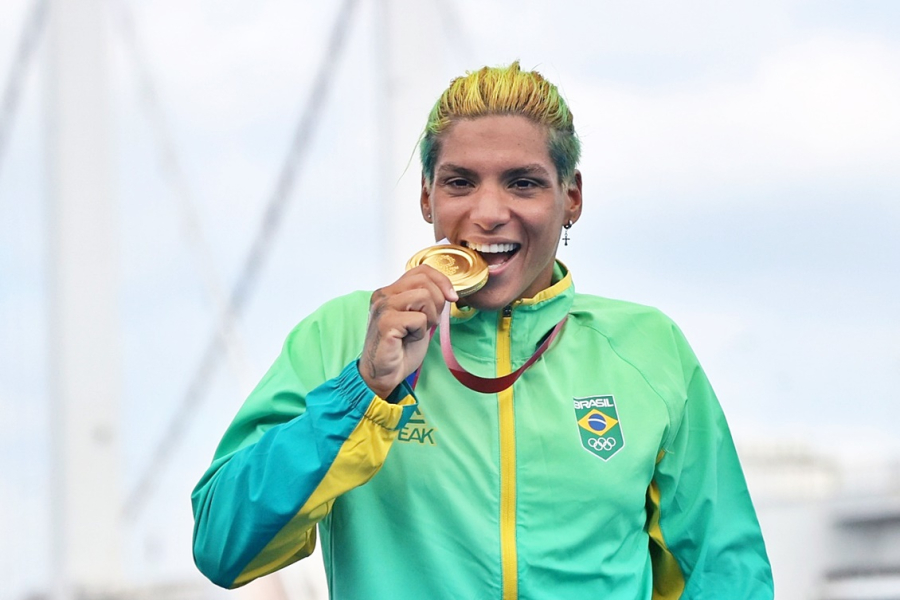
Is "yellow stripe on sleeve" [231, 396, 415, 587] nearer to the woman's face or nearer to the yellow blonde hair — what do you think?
the woman's face

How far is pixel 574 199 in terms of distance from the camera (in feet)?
5.56

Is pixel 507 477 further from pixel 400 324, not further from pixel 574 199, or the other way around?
pixel 574 199

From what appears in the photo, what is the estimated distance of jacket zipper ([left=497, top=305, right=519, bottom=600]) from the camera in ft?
4.78

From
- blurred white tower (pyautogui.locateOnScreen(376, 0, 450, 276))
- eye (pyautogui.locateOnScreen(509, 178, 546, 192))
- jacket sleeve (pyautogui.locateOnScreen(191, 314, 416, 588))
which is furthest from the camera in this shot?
blurred white tower (pyautogui.locateOnScreen(376, 0, 450, 276))

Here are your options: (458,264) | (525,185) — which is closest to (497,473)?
(458,264)

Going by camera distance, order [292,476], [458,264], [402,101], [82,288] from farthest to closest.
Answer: [82,288] < [402,101] < [458,264] < [292,476]

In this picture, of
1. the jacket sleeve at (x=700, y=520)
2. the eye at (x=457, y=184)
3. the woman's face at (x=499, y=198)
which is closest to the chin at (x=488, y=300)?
the woman's face at (x=499, y=198)

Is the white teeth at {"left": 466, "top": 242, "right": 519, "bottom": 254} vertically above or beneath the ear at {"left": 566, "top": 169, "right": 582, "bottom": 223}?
beneath

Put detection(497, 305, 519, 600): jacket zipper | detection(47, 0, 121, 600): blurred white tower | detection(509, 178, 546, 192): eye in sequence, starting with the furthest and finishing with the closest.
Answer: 1. detection(47, 0, 121, 600): blurred white tower
2. detection(509, 178, 546, 192): eye
3. detection(497, 305, 519, 600): jacket zipper

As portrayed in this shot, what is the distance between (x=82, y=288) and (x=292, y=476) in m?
6.31

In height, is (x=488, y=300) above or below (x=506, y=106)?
below

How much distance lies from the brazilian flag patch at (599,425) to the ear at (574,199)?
0.25 metres

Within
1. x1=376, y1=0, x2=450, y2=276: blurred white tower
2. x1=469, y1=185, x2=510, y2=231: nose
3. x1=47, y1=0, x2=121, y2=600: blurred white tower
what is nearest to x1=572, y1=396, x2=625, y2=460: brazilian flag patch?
x1=469, y1=185, x2=510, y2=231: nose

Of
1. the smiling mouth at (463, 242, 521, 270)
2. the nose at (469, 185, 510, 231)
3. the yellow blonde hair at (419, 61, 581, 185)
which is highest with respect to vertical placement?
the yellow blonde hair at (419, 61, 581, 185)
